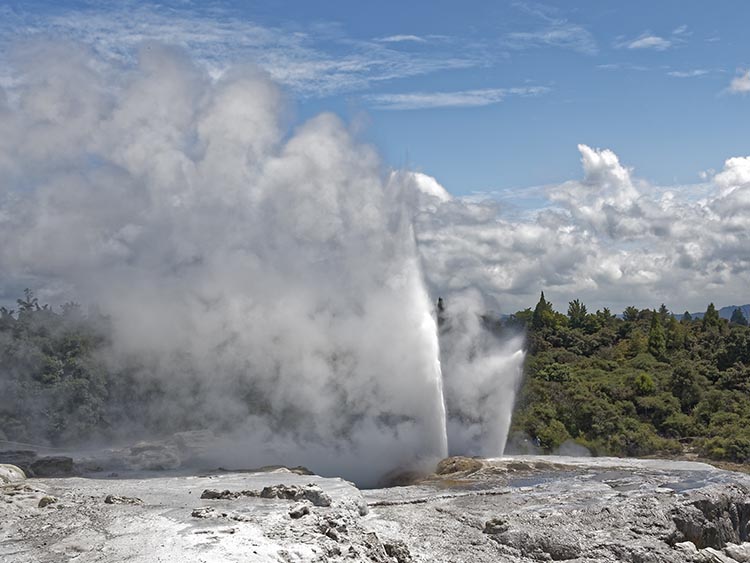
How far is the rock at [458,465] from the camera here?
18280 mm

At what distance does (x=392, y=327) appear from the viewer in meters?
22.4

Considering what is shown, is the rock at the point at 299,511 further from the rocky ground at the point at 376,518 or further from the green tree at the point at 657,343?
the green tree at the point at 657,343

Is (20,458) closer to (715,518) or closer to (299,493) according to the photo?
(299,493)

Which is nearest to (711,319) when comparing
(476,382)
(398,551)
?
(476,382)

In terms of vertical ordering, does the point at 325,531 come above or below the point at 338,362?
below

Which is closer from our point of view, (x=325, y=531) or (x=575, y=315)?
(x=325, y=531)

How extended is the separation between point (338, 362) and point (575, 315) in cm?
3222

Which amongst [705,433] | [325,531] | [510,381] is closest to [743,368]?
[705,433]

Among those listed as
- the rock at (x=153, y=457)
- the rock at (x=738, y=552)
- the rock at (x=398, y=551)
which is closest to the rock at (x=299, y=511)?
the rock at (x=398, y=551)

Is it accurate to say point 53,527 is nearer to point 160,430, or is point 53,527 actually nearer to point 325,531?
point 325,531

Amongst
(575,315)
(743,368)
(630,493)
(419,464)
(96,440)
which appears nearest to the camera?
(630,493)

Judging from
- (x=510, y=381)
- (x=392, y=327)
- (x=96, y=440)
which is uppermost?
(x=392, y=327)

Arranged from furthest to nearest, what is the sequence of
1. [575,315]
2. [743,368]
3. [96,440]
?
[575,315], [743,368], [96,440]

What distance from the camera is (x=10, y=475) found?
52.4 feet
